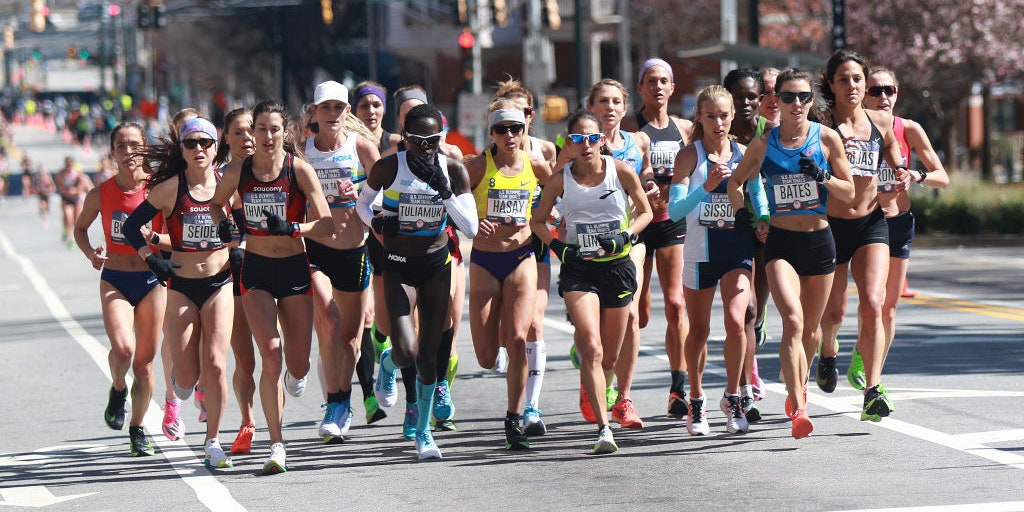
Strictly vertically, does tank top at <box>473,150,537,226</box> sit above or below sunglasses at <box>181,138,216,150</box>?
below

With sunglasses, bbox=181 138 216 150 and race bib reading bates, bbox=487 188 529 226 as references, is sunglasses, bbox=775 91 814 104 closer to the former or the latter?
race bib reading bates, bbox=487 188 529 226

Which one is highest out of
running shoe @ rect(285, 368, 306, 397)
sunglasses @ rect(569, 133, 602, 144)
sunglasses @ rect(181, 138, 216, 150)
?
sunglasses @ rect(181, 138, 216, 150)

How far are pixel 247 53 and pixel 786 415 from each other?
62.5 metres

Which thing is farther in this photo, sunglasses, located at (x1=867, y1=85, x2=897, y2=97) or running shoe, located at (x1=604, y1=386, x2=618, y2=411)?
running shoe, located at (x1=604, y1=386, x2=618, y2=411)

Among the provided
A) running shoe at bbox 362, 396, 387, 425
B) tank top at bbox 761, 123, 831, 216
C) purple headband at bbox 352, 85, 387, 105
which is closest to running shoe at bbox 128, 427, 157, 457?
A: running shoe at bbox 362, 396, 387, 425

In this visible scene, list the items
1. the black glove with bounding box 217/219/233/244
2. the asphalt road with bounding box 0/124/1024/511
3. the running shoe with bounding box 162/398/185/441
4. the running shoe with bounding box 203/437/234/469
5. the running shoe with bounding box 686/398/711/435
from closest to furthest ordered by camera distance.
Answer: the asphalt road with bounding box 0/124/1024/511, the black glove with bounding box 217/219/233/244, the running shoe with bounding box 203/437/234/469, the running shoe with bounding box 686/398/711/435, the running shoe with bounding box 162/398/185/441

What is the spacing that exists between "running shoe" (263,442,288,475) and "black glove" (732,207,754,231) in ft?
9.50

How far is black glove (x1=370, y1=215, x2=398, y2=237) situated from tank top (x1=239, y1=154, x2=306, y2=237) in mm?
470

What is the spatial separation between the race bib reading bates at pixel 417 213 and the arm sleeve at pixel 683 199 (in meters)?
1.40

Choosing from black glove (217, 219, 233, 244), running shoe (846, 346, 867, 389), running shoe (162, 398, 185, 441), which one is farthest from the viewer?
running shoe (846, 346, 867, 389)

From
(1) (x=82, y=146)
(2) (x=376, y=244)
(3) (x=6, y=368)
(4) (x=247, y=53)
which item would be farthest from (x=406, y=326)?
(1) (x=82, y=146)

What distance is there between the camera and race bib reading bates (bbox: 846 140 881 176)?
10547 mm

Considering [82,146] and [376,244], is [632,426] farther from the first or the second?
[82,146]

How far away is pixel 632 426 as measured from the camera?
10.6 meters
